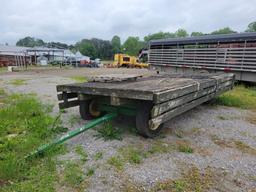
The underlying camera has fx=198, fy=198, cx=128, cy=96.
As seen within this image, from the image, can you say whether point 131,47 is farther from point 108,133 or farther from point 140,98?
point 140,98

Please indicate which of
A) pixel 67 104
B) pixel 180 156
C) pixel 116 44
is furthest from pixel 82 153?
pixel 116 44

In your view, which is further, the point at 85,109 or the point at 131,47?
the point at 131,47

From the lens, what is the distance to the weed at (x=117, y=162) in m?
2.22

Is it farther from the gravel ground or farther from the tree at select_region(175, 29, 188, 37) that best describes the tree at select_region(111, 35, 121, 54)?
the gravel ground

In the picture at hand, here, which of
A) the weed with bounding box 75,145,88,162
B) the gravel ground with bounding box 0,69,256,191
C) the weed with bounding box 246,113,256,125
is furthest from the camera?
the weed with bounding box 246,113,256,125

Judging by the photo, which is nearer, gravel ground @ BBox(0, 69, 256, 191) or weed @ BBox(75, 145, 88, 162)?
gravel ground @ BBox(0, 69, 256, 191)

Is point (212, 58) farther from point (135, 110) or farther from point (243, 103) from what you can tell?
point (135, 110)

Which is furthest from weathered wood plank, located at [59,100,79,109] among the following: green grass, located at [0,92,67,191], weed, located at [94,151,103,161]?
weed, located at [94,151,103,161]

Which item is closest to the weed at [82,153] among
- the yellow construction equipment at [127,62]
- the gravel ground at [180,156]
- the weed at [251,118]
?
the gravel ground at [180,156]

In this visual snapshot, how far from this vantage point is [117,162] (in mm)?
2316

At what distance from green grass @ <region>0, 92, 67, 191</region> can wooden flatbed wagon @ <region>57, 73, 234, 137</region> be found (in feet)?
2.16

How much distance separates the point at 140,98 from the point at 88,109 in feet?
4.90

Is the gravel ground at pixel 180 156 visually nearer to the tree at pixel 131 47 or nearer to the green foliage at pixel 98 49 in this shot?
the tree at pixel 131 47

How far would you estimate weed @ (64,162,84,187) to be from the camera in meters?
1.92
